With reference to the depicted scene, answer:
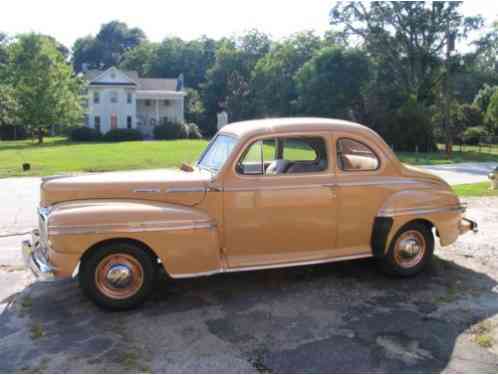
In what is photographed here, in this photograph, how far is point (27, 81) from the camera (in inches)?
1650

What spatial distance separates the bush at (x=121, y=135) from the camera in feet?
149

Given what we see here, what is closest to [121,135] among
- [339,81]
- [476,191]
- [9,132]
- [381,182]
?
[9,132]

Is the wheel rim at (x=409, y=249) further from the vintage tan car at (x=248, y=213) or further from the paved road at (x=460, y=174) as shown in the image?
the paved road at (x=460, y=174)

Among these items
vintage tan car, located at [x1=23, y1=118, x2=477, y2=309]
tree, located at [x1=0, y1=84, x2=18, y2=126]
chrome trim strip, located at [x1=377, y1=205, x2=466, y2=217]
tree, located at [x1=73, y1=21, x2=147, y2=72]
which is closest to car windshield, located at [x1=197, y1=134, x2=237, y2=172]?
vintage tan car, located at [x1=23, y1=118, x2=477, y2=309]

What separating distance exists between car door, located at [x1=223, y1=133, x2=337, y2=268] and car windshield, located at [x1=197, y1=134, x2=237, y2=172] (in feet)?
0.79

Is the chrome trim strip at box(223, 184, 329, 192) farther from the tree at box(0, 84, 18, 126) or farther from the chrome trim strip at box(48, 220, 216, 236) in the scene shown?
the tree at box(0, 84, 18, 126)

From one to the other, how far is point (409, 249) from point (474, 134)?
41415mm

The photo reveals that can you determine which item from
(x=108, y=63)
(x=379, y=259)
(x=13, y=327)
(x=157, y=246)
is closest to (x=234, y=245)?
(x=157, y=246)

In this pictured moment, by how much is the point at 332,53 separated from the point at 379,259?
35970 millimetres

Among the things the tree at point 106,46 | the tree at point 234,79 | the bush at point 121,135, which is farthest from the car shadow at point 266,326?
the tree at point 106,46

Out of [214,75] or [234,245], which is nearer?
[234,245]

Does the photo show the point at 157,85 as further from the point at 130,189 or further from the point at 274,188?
the point at 274,188

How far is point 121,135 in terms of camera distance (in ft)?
151

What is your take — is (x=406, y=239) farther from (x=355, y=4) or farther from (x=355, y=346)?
(x=355, y=4)
